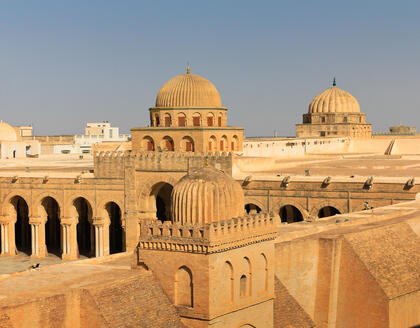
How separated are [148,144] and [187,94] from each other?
3.70m

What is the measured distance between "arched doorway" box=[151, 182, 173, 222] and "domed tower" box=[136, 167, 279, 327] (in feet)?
66.9

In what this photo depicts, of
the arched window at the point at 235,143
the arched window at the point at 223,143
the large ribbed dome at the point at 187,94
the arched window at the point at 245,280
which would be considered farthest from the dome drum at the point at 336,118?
the arched window at the point at 245,280

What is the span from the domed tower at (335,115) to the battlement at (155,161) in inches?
1314

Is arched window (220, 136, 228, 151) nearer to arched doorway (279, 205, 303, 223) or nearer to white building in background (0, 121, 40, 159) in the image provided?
arched doorway (279, 205, 303, 223)

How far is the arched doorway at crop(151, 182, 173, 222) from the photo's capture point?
3938 centimetres

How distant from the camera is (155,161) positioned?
38.6 meters

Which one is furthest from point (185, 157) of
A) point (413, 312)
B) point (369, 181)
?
point (413, 312)

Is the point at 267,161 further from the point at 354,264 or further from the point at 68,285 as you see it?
the point at 68,285

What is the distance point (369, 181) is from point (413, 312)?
10.8 m

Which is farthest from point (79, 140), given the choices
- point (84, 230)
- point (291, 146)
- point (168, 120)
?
point (168, 120)

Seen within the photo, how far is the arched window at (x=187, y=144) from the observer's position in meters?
42.3

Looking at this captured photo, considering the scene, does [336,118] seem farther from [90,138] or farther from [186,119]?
[90,138]

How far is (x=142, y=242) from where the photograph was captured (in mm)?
18484

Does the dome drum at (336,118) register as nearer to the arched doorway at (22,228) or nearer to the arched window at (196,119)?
the arched window at (196,119)
